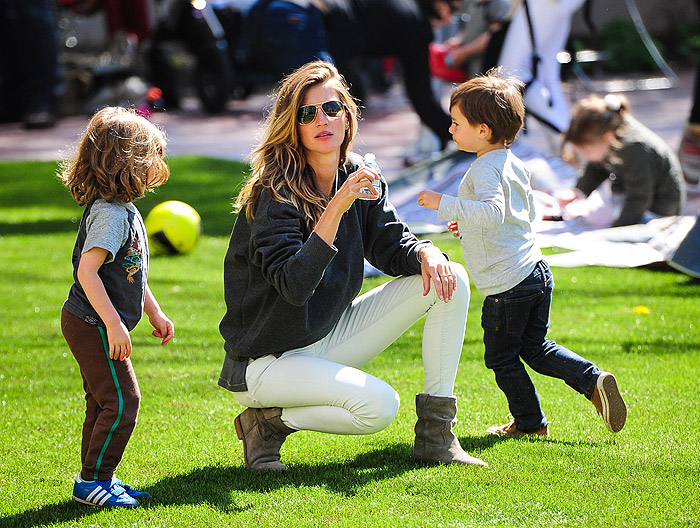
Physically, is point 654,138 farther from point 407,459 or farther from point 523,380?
point 407,459

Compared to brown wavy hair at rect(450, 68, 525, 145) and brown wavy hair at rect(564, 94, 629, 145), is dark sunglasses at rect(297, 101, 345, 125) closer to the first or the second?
brown wavy hair at rect(450, 68, 525, 145)

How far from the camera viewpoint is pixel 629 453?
10.5ft

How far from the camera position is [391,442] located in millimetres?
3434

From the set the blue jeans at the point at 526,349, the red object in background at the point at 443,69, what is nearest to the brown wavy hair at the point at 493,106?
the blue jeans at the point at 526,349

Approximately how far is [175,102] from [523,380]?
38.8ft

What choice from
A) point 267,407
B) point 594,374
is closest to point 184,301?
point 267,407

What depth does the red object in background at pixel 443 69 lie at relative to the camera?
9.28 m

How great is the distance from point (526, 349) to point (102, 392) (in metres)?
1.48

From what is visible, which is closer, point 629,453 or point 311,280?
point 311,280

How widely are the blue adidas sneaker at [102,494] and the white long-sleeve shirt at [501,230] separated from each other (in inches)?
53.9

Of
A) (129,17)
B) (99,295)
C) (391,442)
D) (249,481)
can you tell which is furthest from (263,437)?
(129,17)

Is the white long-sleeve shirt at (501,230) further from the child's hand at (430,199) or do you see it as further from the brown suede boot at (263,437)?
the brown suede boot at (263,437)

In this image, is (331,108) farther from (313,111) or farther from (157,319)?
(157,319)

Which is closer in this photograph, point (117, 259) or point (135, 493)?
point (117, 259)
